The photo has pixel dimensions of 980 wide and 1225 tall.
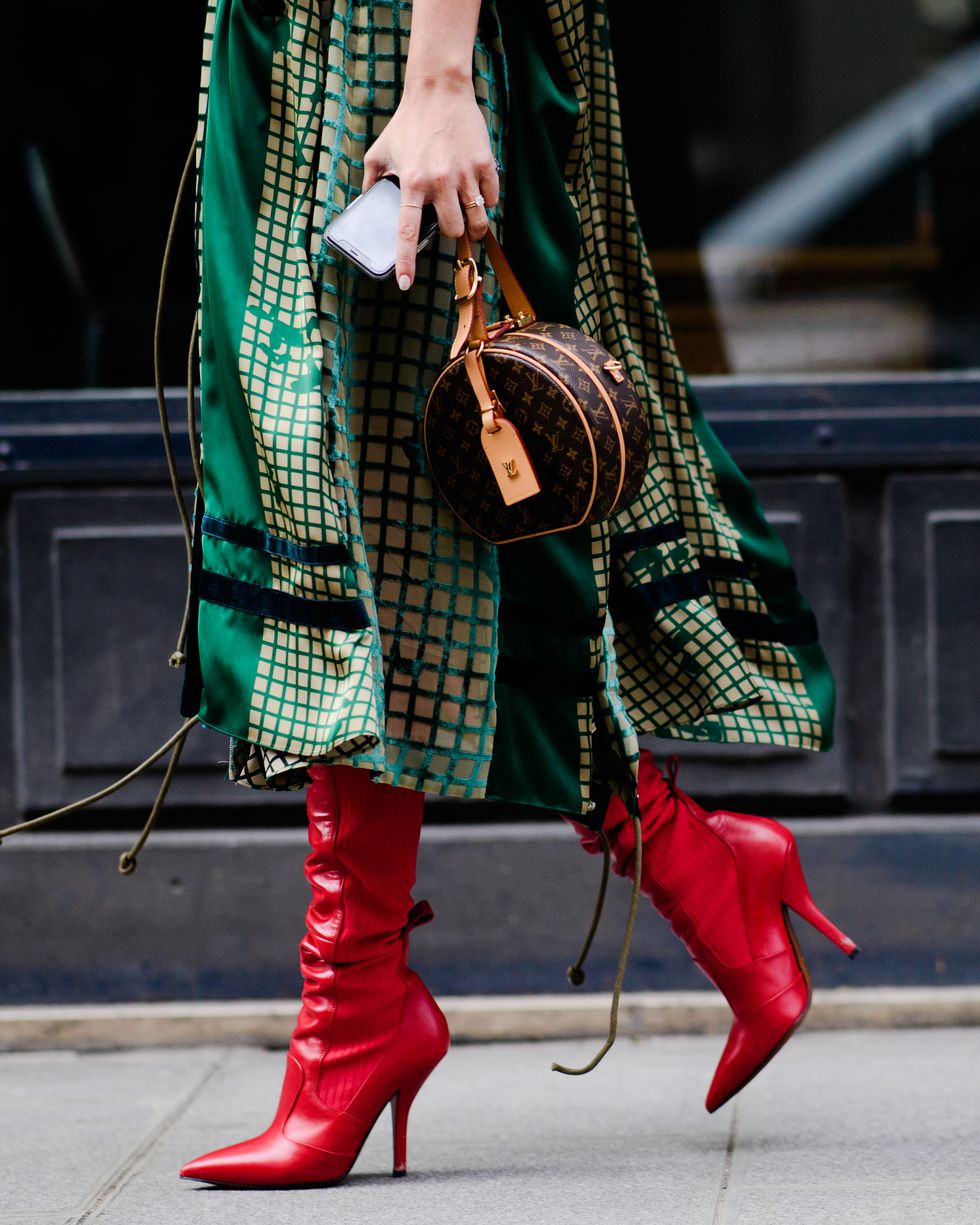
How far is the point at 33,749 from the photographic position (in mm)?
2963

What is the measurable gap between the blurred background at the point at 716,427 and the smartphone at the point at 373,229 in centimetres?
129

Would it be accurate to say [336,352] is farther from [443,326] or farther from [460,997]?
[460,997]

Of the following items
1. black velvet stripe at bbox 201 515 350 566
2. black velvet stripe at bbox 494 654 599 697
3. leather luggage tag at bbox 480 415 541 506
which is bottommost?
black velvet stripe at bbox 494 654 599 697

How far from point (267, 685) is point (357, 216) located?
49cm

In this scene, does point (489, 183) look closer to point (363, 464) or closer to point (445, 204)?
point (445, 204)

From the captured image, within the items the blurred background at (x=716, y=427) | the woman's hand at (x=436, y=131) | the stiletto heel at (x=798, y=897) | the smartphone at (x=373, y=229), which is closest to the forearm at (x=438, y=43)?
the woman's hand at (x=436, y=131)

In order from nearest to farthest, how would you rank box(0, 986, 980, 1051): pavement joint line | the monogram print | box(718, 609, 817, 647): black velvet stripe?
1. the monogram print
2. box(718, 609, 817, 647): black velvet stripe
3. box(0, 986, 980, 1051): pavement joint line

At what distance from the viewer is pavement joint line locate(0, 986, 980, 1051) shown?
8.87ft

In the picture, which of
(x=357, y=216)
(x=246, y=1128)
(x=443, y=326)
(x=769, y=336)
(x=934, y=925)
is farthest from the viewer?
(x=769, y=336)

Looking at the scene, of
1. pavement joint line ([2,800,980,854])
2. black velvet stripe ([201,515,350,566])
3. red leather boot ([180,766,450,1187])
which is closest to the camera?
black velvet stripe ([201,515,350,566])

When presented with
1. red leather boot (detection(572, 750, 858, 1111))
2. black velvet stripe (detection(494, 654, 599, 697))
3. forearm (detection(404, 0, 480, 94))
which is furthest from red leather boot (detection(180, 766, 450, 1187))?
forearm (detection(404, 0, 480, 94))

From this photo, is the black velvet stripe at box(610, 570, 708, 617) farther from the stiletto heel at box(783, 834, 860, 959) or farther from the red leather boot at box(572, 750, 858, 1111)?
the stiletto heel at box(783, 834, 860, 959)

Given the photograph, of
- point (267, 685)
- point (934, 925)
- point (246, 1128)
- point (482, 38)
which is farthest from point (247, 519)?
point (934, 925)

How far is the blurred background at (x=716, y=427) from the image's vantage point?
9.47 ft
